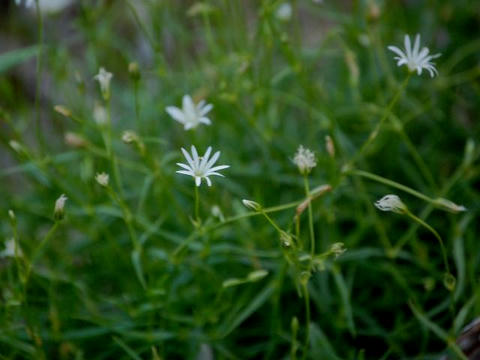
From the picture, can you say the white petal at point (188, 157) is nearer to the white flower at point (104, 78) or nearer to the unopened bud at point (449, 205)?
the white flower at point (104, 78)

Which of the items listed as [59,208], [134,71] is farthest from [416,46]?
[59,208]

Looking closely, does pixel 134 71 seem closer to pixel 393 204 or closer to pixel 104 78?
pixel 104 78

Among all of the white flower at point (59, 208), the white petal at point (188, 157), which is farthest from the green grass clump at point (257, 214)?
the white petal at point (188, 157)

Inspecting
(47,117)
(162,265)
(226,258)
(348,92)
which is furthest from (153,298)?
(47,117)

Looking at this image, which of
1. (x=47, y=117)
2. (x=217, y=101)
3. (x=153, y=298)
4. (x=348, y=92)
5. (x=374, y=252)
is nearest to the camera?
(x=153, y=298)

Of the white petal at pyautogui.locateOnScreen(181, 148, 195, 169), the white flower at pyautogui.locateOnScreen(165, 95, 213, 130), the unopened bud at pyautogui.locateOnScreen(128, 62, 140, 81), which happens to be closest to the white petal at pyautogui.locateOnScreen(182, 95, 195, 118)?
the white flower at pyautogui.locateOnScreen(165, 95, 213, 130)

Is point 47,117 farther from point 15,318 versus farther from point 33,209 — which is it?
point 15,318

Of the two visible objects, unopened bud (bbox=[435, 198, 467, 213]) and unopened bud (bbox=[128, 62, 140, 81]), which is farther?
unopened bud (bbox=[128, 62, 140, 81])

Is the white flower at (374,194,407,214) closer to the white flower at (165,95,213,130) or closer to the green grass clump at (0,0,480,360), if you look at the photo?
the green grass clump at (0,0,480,360)
